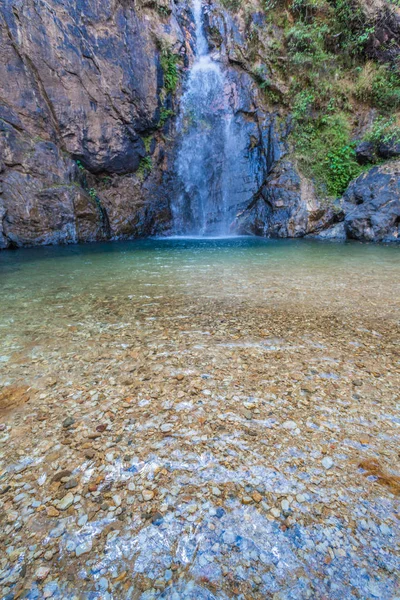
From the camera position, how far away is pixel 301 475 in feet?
4.94

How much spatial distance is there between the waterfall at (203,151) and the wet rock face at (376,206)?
18.8 ft

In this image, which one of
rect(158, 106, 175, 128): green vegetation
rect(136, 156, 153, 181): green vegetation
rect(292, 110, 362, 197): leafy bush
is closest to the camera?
rect(292, 110, 362, 197): leafy bush

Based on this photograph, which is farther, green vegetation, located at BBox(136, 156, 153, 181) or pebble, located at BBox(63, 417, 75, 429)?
green vegetation, located at BBox(136, 156, 153, 181)

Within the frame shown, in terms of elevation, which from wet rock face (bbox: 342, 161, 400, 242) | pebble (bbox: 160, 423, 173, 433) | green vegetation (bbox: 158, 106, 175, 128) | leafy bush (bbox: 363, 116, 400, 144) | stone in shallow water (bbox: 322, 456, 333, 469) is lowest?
stone in shallow water (bbox: 322, 456, 333, 469)

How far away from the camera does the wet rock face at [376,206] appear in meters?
10.9

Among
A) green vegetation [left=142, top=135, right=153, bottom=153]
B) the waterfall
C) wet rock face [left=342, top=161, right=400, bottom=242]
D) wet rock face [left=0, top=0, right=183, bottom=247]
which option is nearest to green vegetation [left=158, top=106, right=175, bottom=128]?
wet rock face [left=0, top=0, right=183, bottom=247]

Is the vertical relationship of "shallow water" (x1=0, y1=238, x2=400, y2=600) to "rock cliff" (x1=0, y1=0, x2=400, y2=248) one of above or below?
below

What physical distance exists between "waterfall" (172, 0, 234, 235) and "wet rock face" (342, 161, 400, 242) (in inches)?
226

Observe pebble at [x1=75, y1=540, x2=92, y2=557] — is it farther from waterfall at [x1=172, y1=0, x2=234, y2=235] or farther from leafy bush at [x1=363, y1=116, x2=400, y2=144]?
leafy bush at [x1=363, y1=116, x2=400, y2=144]

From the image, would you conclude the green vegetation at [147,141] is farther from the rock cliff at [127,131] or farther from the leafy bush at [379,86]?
the leafy bush at [379,86]

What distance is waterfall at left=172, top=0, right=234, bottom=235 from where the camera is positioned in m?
14.4

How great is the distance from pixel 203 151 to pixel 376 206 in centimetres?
851

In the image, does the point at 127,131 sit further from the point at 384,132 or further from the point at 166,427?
the point at 166,427

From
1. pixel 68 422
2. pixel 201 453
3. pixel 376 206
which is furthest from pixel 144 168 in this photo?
pixel 201 453
